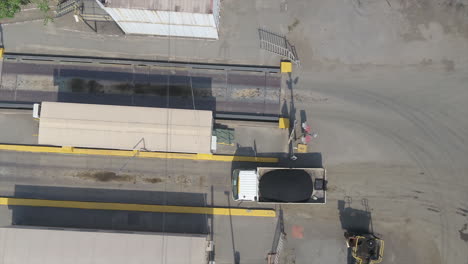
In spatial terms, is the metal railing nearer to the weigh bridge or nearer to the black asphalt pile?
the weigh bridge

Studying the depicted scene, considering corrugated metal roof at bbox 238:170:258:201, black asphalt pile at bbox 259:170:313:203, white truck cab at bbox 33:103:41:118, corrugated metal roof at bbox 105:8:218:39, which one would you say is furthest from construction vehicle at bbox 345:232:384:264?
white truck cab at bbox 33:103:41:118

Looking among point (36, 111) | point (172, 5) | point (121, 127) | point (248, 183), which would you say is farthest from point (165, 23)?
point (248, 183)

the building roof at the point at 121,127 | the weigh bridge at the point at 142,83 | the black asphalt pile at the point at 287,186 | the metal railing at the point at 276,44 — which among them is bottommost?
the black asphalt pile at the point at 287,186

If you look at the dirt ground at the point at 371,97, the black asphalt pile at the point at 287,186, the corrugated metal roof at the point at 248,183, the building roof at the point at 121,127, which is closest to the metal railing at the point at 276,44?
the dirt ground at the point at 371,97

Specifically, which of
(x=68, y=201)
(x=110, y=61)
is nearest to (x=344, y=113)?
(x=110, y=61)

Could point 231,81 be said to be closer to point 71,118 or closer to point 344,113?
point 344,113

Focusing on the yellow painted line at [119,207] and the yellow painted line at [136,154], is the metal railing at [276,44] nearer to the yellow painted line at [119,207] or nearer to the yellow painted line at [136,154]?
the yellow painted line at [136,154]
